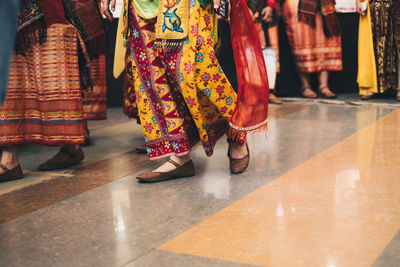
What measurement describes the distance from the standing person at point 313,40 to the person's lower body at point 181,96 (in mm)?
2873

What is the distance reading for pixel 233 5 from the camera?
2.59m

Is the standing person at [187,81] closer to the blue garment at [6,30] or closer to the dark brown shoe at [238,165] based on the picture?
the dark brown shoe at [238,165]

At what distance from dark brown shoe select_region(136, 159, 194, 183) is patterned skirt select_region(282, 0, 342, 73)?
301 centimetres

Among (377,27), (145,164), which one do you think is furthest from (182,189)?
(377,27)

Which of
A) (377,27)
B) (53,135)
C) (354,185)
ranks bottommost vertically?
(354,185)

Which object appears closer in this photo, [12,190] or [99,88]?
[12,190]

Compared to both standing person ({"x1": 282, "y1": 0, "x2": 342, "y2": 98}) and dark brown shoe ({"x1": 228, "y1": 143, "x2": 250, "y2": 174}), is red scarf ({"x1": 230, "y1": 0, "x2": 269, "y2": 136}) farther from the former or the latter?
standing person ({"x1": 282, "y1": 0, "x2": 342, "y2": 98})

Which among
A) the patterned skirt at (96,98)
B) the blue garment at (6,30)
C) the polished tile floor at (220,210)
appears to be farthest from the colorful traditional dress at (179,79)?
the blue garment at (6,30)

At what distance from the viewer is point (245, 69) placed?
2.62m

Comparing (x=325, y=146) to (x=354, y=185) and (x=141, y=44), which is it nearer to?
(x=354, y=185)

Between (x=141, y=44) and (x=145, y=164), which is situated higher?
(x=141, y=44)

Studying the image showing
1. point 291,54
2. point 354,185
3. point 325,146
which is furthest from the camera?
point 291,54

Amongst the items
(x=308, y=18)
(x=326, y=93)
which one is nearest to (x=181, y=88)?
(x=326, y=93)

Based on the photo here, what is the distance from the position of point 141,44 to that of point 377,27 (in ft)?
10.2
